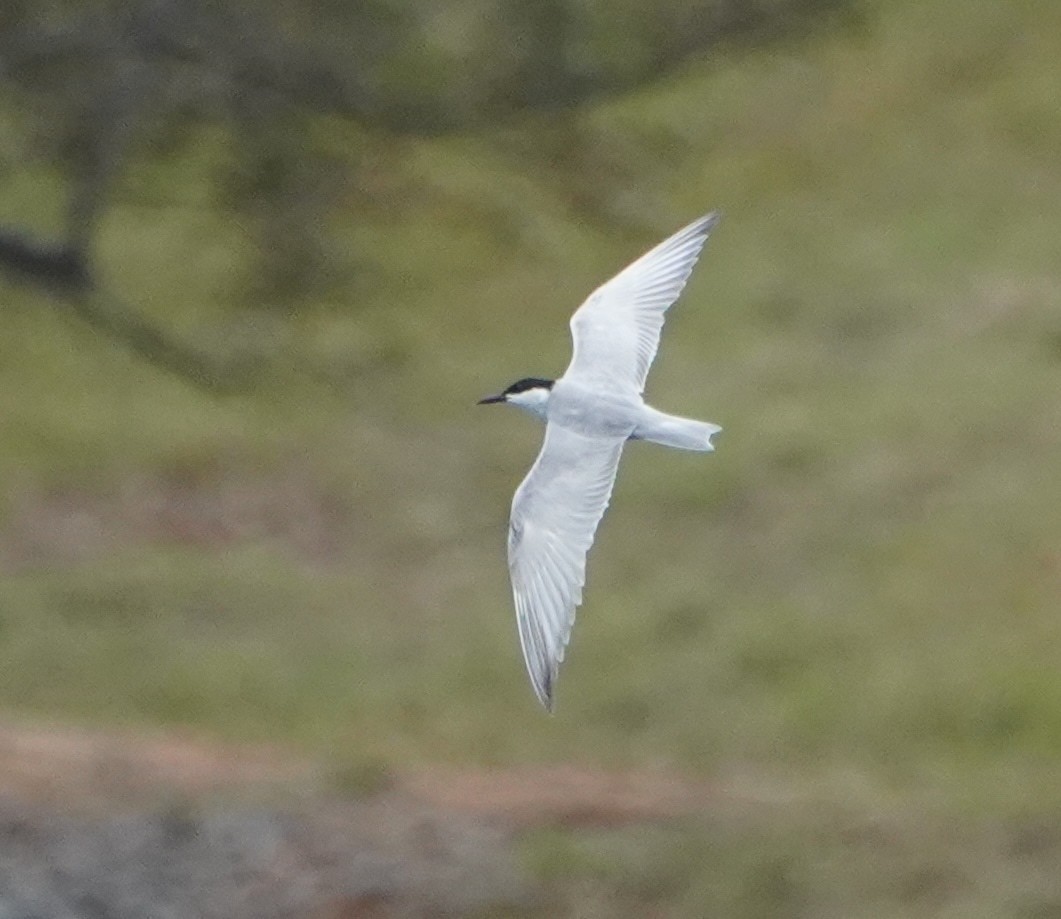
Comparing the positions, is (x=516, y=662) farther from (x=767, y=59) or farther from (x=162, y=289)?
(x=162, y=289)

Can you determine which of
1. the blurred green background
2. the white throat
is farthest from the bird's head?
the blurred green background

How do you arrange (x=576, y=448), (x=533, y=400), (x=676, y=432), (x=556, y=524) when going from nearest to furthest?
(x=676, y=432) → (x=556, y=524) → (x=576, y=448) → (x=533, y=400)

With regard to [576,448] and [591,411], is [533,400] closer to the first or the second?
[591,411]

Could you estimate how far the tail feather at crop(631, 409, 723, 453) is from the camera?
26.8ft

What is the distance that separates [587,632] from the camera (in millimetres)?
15203

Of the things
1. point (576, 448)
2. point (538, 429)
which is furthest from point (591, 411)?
point (538, 429)

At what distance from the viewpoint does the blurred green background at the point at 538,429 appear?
10.2 meters

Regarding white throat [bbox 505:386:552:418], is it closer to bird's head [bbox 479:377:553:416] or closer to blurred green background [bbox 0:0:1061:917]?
bird's head [bbox 479:377:553:416]

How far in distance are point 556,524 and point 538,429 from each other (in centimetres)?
1042

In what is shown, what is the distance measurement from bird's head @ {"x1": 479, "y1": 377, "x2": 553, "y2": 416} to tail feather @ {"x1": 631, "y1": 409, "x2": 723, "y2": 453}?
0.46 meters

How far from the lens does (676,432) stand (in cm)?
832

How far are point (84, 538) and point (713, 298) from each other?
18.5 ft

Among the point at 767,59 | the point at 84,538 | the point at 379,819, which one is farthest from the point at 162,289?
the point at 767,59

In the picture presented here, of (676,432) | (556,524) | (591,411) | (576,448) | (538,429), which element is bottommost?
(556,524)
